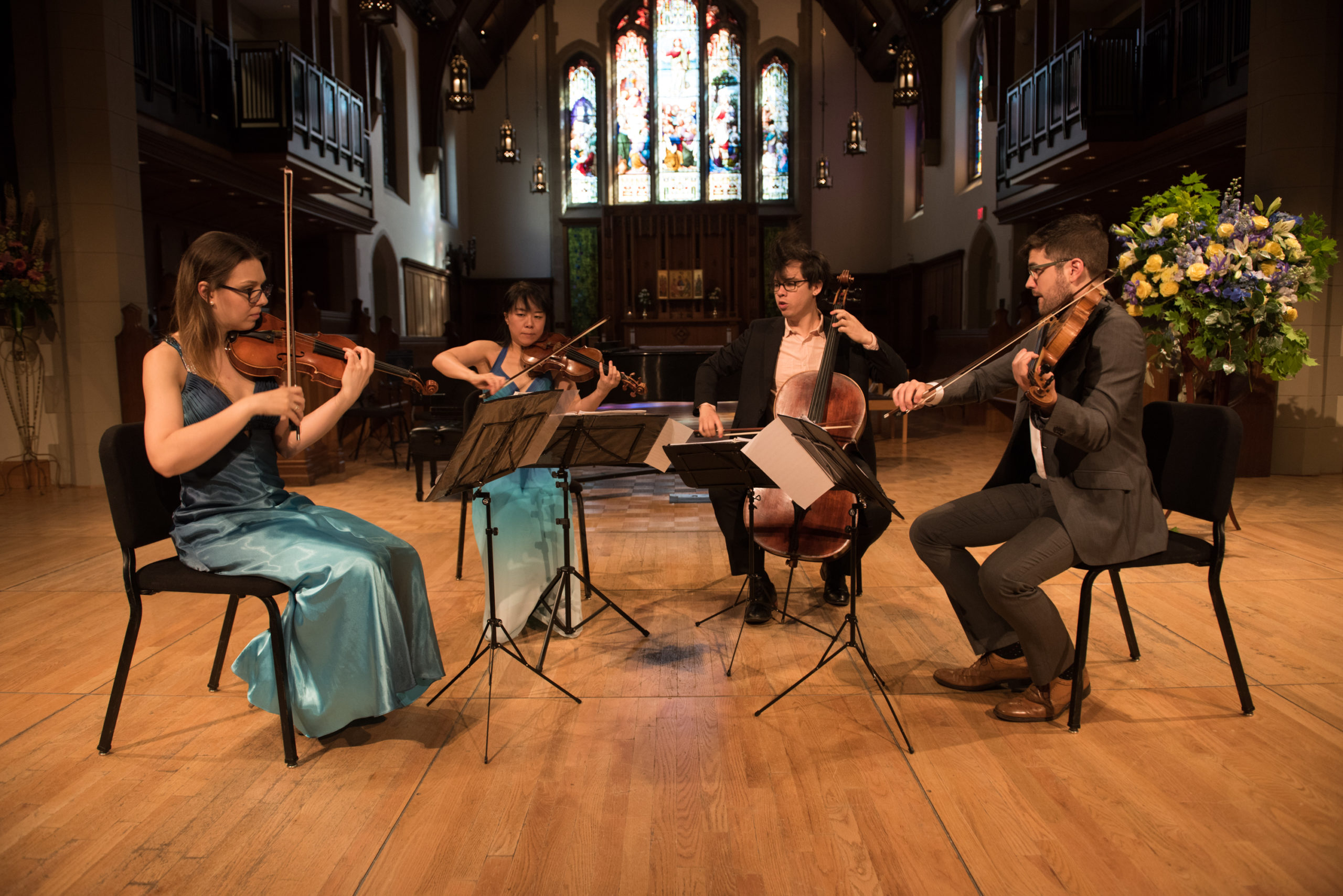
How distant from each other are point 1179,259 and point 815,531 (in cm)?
253

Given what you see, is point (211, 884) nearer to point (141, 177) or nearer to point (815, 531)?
point (815, 531)

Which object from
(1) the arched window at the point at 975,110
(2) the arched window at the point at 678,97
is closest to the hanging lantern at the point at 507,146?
(2) the arched window at the point at 678,97

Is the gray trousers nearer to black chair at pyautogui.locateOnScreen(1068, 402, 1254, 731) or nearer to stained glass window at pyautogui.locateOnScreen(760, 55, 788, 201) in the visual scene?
black chair at pyautogui.locateOnScreen(1068, 402, 1254, 731)

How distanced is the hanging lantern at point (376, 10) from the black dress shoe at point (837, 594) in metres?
6.01

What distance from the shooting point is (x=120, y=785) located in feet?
6.80

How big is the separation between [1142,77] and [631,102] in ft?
31.7

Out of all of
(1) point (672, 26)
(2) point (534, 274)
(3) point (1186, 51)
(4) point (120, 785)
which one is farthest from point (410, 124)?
(4) point (120, 785)

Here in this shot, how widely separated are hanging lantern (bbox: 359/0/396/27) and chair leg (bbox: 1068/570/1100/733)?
6884mm

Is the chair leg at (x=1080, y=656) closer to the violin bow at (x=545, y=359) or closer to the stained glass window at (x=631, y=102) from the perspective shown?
the violin bow at (x=545, y=359)

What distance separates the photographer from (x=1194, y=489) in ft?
7.96

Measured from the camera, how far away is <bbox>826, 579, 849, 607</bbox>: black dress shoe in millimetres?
3443

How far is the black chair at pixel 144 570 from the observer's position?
212cm

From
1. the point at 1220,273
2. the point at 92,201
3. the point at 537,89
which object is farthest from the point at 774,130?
the point at 1220,273

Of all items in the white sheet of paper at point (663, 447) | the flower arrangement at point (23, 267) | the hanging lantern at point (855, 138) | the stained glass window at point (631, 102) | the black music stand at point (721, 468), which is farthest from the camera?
the stained glass window at point (631, 102)
